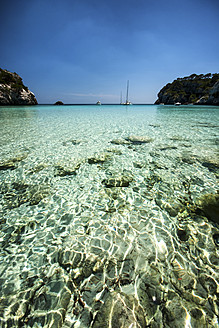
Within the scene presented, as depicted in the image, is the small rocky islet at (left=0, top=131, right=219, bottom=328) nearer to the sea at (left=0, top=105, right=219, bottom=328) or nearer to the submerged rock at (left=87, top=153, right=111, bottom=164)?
the sea at (left=0, top=105, right=219, bottom=328)

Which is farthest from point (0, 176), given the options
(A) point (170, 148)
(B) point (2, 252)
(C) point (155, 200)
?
(A) point (170, 148)

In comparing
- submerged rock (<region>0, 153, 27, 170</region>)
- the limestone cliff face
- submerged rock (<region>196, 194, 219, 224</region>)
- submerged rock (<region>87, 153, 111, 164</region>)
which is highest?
the limestone cliff face

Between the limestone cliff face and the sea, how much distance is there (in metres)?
75.4

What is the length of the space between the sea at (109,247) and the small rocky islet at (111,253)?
14 millimetres

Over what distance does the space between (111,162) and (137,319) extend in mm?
5315

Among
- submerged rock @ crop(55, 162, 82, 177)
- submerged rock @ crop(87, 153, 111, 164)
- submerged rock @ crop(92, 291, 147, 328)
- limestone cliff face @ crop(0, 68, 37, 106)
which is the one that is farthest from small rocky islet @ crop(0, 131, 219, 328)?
limestone cliff face @ crop(0, 68, 37, 106)

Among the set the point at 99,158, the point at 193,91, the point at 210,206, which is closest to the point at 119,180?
the point at 99,158

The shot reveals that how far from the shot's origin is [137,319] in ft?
6.20

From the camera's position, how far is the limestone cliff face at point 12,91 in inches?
2393

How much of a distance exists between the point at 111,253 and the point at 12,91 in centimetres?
8586

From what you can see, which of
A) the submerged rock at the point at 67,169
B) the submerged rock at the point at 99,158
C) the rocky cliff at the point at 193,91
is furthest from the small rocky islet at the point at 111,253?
the rocky cliff at the point at 193,91

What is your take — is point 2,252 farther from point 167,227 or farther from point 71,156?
point 71,156

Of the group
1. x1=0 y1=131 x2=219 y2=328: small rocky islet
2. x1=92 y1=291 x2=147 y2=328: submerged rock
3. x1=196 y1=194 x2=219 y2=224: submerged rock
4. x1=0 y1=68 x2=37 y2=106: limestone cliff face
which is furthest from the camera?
x1=0 y1=68 x2=37 y2=106: limestone cliff face

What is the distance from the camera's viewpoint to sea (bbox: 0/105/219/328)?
198 cm
